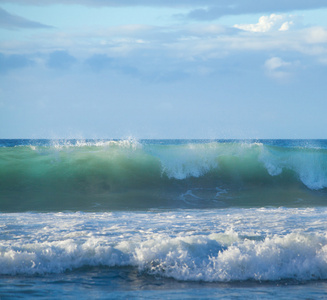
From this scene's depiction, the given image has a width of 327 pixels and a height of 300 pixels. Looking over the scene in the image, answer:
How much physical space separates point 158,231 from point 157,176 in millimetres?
8448

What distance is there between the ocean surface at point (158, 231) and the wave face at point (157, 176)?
66 mm

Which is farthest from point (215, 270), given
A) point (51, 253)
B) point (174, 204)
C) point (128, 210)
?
point (174, 204)

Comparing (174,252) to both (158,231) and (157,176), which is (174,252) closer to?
(158,231)

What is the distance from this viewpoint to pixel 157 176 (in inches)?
615

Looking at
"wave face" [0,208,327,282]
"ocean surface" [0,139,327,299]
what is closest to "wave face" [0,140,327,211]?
"ocean surface" [0,139,327,299]

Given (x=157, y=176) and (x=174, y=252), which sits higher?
(x=157, y=176)

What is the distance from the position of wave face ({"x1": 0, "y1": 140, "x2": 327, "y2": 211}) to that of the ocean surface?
66 mm

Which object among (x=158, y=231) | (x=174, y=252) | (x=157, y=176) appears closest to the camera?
(x=174, y=252)

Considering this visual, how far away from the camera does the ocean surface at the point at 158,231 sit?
502 centimetres

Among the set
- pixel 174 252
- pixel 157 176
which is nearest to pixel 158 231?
pixel 174 252

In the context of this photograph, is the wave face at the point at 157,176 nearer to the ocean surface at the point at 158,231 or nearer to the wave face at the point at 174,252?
the ocean surface at the point at 158,231

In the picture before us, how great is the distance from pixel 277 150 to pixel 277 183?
4104 millimetres

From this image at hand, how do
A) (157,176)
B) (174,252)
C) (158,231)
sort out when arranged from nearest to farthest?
(174,252)
(158,231)
(157,176)

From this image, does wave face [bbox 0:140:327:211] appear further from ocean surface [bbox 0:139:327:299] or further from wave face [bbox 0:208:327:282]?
wave face [bbox 0:208:327:282]
